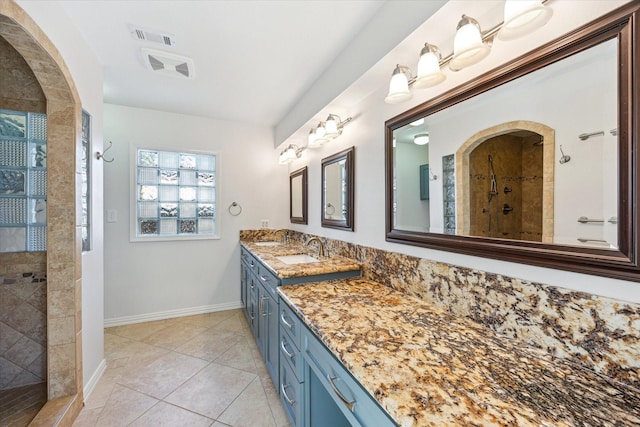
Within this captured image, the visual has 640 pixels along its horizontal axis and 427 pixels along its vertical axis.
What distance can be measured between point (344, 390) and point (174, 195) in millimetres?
3024

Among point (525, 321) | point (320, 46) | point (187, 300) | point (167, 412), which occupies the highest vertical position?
point (320, 46)

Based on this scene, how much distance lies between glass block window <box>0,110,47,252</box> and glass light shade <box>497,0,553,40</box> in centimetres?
246

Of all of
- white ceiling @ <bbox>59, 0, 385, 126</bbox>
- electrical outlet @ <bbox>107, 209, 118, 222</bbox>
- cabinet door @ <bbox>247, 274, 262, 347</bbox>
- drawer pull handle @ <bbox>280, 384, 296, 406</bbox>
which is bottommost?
drawer pull handle @ <bbox>280, 384, 296, 406</bbox>

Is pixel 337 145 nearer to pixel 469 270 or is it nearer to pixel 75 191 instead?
pixel 469 270

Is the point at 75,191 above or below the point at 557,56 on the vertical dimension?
below

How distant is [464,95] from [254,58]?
1512 mm

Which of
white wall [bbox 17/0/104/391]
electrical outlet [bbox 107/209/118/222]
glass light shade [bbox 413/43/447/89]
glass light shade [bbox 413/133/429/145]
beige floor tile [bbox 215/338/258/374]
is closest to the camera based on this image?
glass light shade [bbox 413/43/447/89]

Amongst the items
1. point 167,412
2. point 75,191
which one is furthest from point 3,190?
point 167,412

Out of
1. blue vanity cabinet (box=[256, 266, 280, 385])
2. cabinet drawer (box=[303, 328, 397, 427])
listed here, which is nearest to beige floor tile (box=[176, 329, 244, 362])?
blue vanity cabinet (box=[256, 266, 280, 385])

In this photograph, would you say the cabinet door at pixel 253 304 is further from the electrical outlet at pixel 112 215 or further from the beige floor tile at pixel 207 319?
the electrical outlet at pixel 112 215

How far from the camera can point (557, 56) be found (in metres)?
0.82

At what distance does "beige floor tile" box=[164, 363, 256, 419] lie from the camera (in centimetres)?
169

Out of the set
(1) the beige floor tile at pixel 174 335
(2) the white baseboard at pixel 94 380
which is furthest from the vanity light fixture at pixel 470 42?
(1) the beige floor tile at pixel 174 335

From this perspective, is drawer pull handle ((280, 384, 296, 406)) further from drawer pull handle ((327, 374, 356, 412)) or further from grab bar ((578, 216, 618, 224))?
grab bar ((578, 216, 618, 224))
